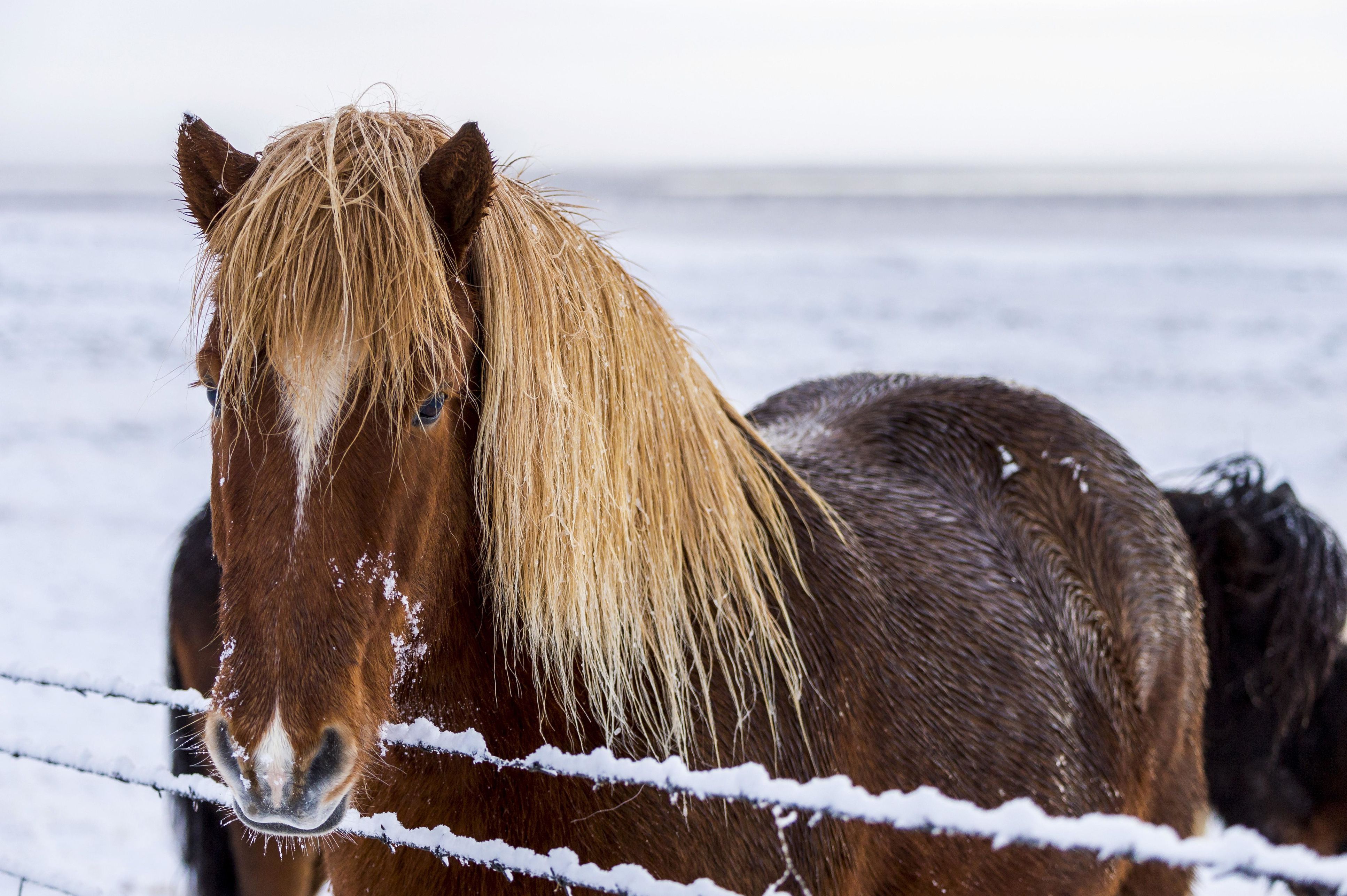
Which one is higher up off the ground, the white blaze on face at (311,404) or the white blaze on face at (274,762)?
the white blaze on face at (311,404)

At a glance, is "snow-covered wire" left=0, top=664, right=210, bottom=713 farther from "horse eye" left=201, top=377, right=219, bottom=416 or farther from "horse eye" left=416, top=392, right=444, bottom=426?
"horse eye" left=416, top=392, right=444, bottom=426

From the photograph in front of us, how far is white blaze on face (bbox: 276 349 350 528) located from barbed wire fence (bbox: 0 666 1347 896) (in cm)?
42

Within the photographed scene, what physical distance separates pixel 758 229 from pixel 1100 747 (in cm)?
3463

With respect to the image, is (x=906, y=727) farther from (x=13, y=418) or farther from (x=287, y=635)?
(x=13, y=418)

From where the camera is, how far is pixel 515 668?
1.45 m

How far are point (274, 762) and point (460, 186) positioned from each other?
784 mm

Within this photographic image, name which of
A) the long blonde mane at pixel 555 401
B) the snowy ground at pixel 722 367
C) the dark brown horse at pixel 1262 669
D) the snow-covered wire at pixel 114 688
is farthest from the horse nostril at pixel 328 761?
the dark brown horse at pixel 1262 669

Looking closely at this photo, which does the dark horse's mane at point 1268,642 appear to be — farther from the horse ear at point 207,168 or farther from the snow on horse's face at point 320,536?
the horse ear at point 207,168

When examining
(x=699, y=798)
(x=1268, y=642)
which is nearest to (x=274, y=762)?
(x=699, y=798)

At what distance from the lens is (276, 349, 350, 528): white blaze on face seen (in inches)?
47.1

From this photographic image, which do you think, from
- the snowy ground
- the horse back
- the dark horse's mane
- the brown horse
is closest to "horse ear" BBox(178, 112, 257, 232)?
the brown horse

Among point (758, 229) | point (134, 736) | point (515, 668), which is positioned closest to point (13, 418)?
point (134, 736)

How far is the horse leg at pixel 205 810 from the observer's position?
2.48 meters

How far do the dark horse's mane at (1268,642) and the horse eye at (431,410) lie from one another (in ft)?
8.44
